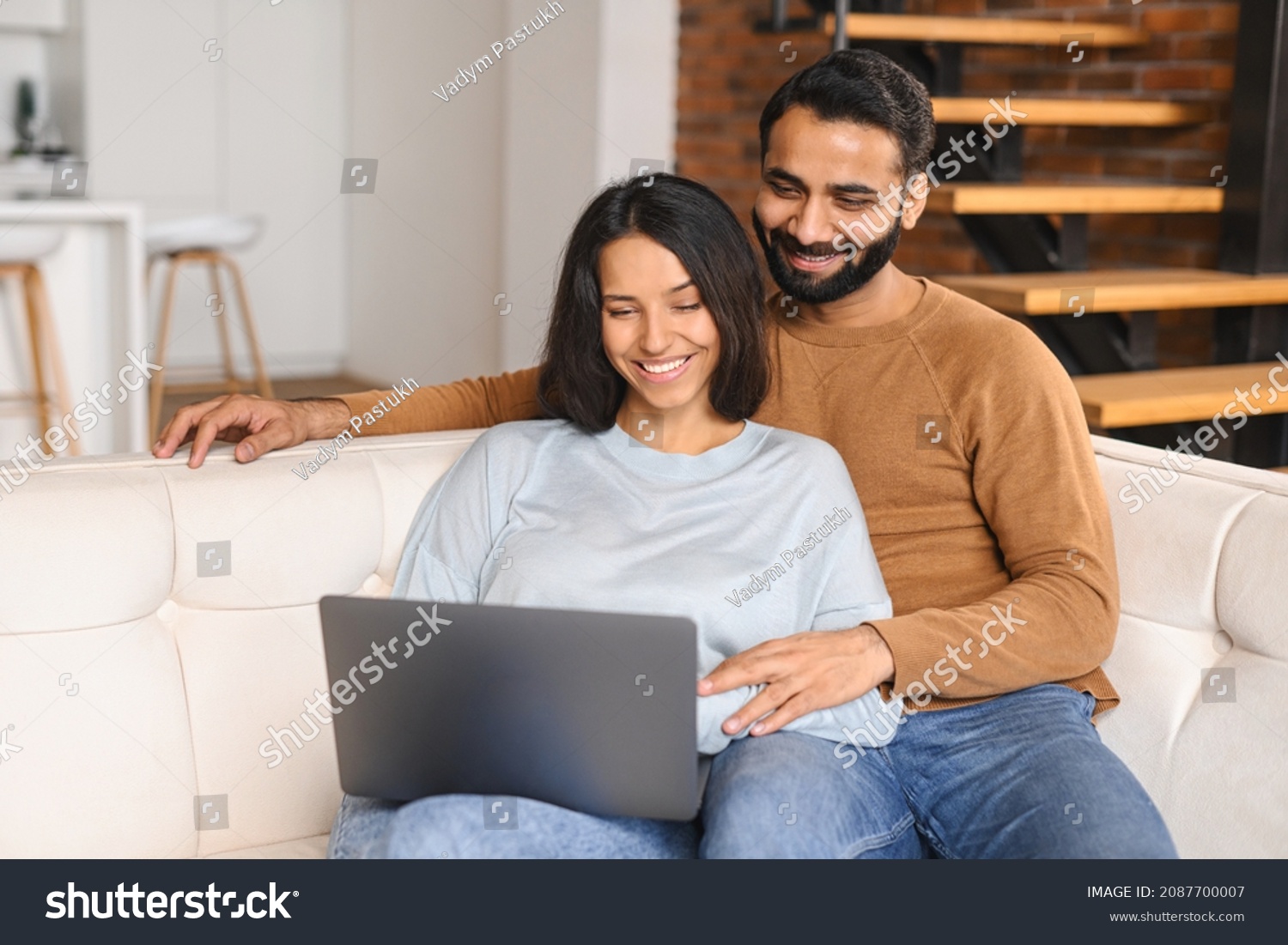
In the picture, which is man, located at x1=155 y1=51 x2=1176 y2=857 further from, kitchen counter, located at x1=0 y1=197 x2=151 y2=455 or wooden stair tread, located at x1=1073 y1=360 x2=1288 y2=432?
kitchen counter, located at x1=0 y1=197 x2=151 y2=455

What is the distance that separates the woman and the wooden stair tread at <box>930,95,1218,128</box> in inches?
64.7

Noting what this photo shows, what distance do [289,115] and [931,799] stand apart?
17.2 feet

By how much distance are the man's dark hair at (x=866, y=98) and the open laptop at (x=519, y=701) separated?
0.83 metres

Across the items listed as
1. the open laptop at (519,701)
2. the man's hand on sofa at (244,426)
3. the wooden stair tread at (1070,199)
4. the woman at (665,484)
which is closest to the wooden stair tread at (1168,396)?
the wooden stair tread at (1070,199)

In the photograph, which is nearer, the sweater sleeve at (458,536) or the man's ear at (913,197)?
the sweater sleeve at (458,536)

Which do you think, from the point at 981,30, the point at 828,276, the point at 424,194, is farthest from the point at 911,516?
the point at 424,194

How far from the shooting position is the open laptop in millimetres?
1193

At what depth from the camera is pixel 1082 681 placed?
62.9 inches

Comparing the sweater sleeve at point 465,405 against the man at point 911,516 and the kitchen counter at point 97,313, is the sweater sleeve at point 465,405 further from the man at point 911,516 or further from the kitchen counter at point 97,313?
the kitchen counter at point 97,313

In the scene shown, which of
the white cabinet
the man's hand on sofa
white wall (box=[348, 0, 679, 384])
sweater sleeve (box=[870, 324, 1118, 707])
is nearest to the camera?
sweater sleeve (box=[870, 324, 1118, 707])

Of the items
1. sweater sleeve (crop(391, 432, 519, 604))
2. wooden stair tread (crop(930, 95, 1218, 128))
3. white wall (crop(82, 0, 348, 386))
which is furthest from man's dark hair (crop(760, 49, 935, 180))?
white wall (crop(82, 0, 348, 386))

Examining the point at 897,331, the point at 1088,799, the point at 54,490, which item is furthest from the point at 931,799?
the point at 54,490

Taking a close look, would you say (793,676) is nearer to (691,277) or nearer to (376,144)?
(691,277)

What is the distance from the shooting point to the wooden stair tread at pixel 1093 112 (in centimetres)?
307
